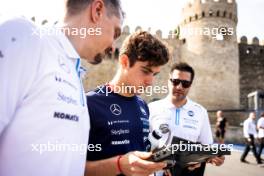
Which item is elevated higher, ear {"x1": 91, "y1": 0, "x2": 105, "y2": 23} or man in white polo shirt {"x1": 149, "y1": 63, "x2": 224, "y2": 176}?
ear {"x1": 91, "y1": 0, "x2": 105, "y2": 23}

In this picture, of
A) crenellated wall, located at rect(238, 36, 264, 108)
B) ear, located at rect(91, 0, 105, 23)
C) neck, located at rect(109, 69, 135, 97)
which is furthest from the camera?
crenellated wall, located at rect(238, 36, 264, 108)

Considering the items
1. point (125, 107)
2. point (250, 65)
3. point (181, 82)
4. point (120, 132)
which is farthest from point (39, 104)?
point (250, 65)

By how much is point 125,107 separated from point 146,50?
364 millimetres

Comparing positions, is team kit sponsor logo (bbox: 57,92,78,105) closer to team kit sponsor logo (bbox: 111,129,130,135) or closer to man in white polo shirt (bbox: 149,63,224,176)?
team kit sponsor logo (bbox: 111,129,130,135)

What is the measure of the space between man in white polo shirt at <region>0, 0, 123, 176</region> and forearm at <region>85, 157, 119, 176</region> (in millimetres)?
548

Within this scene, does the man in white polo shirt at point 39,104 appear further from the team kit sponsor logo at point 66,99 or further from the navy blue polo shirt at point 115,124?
the navy blue polo shirt at point 115,124

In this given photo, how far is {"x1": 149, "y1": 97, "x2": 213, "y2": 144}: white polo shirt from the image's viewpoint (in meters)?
3.53

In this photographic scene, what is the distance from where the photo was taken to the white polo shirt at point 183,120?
3.53 meters

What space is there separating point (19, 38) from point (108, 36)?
614mm

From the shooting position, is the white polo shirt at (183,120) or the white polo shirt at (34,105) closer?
the white polo shirt at (34,105)

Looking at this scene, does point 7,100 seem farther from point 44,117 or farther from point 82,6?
point 82,6

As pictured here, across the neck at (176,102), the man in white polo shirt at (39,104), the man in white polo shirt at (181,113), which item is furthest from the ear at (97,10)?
the neck at (176,102)

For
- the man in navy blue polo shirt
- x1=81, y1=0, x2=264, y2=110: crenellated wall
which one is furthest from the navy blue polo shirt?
x1=81, y1=0, x2=264, y2=110: crenellated wall

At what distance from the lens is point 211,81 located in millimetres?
29125
